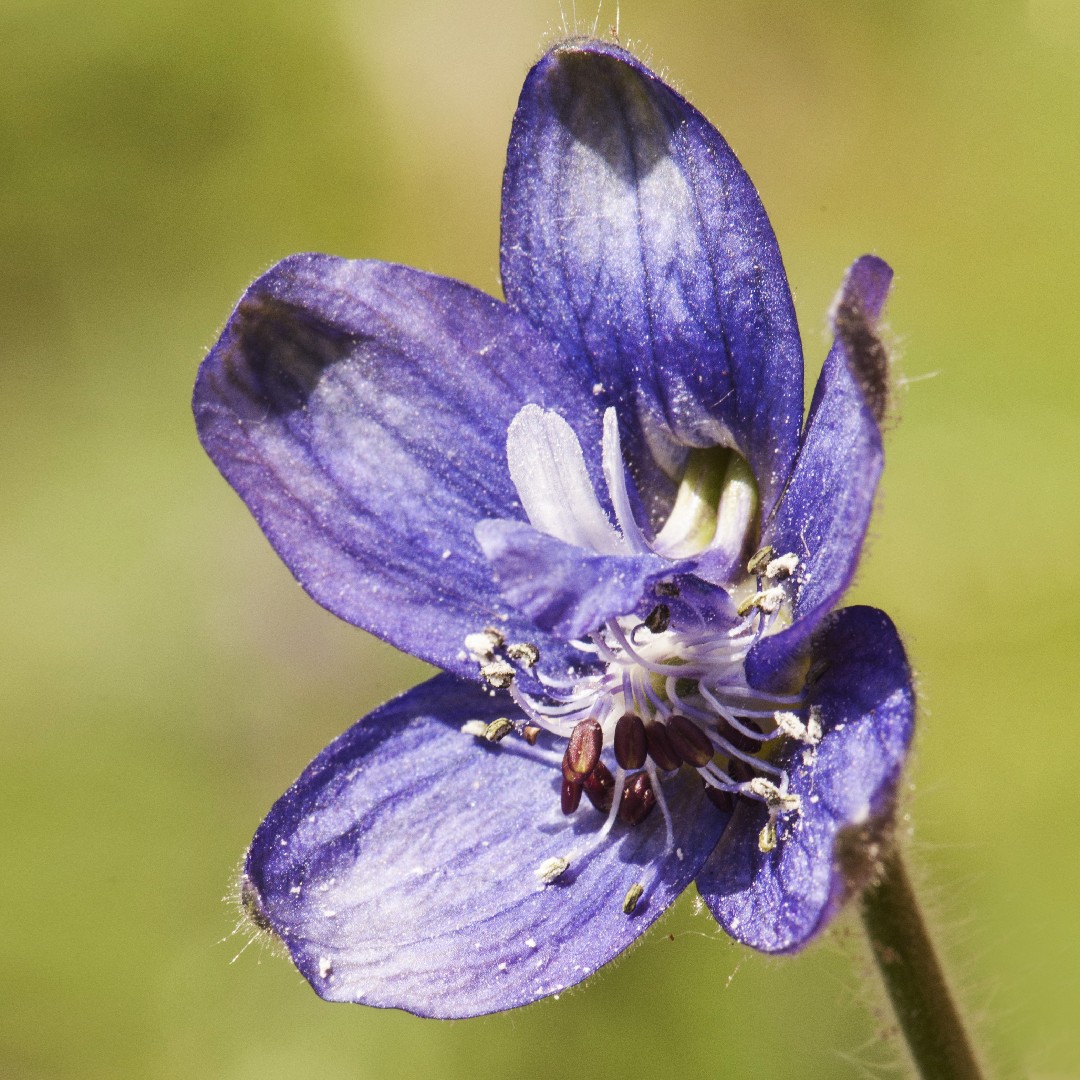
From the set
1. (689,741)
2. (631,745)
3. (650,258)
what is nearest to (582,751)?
(631,745)

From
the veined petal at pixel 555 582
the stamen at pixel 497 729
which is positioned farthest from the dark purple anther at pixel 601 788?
the veined petal at pixel 555 582

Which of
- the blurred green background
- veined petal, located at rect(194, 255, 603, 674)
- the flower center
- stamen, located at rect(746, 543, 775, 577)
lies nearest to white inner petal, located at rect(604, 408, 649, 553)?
the flower center

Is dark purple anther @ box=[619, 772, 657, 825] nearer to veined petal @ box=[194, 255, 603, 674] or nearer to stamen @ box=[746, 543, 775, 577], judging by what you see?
veined petal @ box=[194, 255, 603, 674]

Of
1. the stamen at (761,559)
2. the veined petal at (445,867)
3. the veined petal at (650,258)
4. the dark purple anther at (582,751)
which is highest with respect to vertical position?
the veined petal at (650,258)

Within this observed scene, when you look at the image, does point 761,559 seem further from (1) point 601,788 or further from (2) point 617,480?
(1) point 601,788

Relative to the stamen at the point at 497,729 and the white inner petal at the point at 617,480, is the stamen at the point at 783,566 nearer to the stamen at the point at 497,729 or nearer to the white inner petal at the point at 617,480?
the white inner petal at the point at 617,480

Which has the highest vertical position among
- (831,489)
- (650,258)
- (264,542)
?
(650,258)
